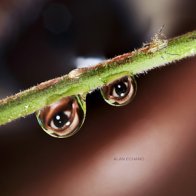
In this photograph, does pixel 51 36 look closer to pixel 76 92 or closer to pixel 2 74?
pixel 2 74

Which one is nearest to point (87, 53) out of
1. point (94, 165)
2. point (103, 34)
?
point (103, 34)

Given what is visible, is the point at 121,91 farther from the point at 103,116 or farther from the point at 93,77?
the point at 103,116

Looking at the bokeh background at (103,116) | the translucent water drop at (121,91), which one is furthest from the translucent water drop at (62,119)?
the bokeh background at (103,116)

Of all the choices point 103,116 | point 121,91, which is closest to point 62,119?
point 121,91

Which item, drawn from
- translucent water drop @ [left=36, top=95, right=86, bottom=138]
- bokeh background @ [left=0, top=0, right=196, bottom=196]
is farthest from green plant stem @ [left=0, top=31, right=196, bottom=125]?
bokeh background @ [left=0, top=0, right=196, bottom=196]

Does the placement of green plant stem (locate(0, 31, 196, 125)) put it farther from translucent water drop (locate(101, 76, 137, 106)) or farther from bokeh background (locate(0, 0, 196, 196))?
bokeh background (locate(0, 0, 196, 196))
